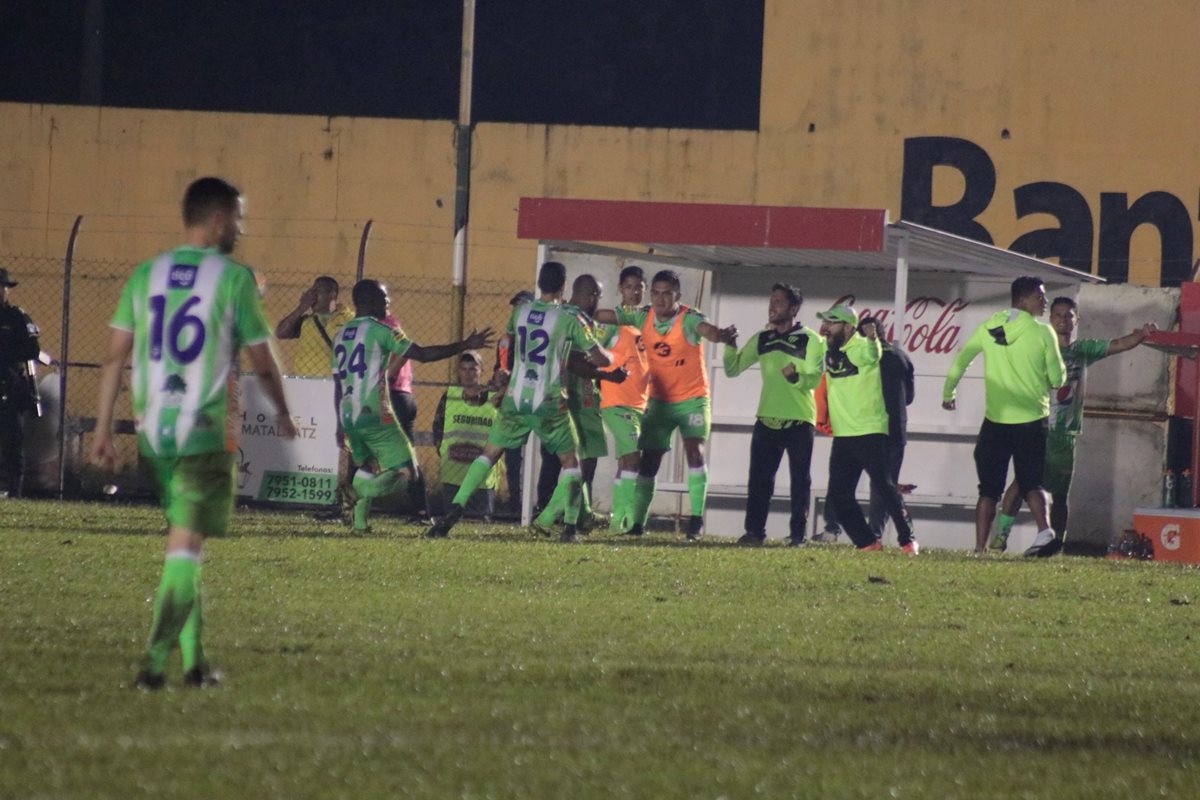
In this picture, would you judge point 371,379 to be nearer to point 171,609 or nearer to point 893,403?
point 893,403

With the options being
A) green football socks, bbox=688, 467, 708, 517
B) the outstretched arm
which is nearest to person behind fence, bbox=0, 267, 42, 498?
green football socks, bbox=688, 467, 708, 517

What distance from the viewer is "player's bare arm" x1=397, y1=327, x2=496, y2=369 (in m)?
12.9

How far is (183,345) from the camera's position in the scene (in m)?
6.66

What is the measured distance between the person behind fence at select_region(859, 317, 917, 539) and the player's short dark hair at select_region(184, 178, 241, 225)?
893 cm

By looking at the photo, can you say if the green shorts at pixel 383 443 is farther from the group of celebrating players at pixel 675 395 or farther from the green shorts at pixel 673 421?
the green shorts at pixel 673 421

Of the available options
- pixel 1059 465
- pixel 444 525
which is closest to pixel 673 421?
pixel 444 525

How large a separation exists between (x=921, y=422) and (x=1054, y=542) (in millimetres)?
2881

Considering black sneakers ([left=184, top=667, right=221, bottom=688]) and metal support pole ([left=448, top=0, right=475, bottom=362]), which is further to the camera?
metal support pole ([left=448, top=0, right=475, bottom=362])

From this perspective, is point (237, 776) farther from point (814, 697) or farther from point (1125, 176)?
point (1125, 176)

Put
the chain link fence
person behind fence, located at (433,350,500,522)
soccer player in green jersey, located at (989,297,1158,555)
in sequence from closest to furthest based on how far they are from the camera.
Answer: soccer player in green jersey, located at (989,297,1158,555) → person behind fence, located at (433,350,500,522) → the chain link fence

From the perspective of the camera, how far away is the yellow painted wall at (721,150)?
26719mm

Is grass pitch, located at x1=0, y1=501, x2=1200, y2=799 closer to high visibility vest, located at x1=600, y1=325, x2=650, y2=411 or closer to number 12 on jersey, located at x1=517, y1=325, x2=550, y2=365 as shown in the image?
number 12 on jersey, located at x1=517, y1=325, x2=550, y2=365

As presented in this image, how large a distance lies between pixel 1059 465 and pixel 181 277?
10581mm

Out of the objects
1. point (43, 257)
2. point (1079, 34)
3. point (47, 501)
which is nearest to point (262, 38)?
point (43, 257)
